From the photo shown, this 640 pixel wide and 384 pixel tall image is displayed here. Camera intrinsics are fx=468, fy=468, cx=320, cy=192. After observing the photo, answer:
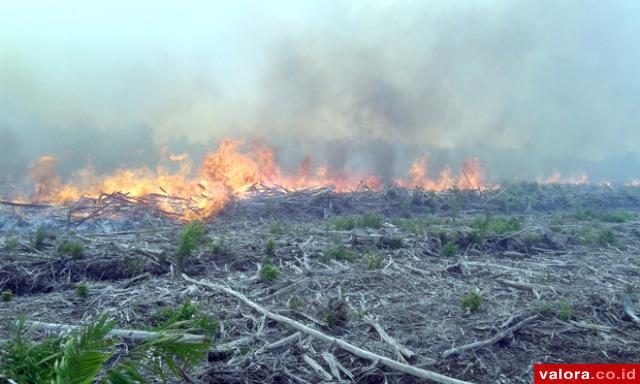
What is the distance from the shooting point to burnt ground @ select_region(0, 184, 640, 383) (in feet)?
15.7

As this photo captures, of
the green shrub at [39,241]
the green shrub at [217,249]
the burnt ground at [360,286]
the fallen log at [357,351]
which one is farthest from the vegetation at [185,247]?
the green shrub at [39,241]

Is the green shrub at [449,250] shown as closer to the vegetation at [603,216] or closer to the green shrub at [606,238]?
the green shrub at [606,238]

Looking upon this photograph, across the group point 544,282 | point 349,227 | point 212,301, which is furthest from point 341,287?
point 349,227

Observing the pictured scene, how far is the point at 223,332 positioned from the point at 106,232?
6.67 metres

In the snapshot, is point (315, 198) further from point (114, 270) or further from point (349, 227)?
point (114, 270)

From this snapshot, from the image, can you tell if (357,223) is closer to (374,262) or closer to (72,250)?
(374,262)

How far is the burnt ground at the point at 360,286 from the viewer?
4.77 m

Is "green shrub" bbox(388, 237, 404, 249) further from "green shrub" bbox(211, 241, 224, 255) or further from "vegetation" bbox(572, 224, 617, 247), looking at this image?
"vegetation" bbox(572, 224, 617, 247)

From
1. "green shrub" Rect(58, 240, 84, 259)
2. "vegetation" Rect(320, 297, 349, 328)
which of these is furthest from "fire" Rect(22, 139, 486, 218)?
"vegetation" Rect(320, 297, 349, 328)

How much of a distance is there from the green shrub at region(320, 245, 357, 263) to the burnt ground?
2 centimetres

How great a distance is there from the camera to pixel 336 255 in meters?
8.45

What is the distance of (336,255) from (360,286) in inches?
64.2

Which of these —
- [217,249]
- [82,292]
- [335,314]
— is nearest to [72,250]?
[82,292]

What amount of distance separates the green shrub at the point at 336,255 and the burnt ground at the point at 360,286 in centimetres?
2
